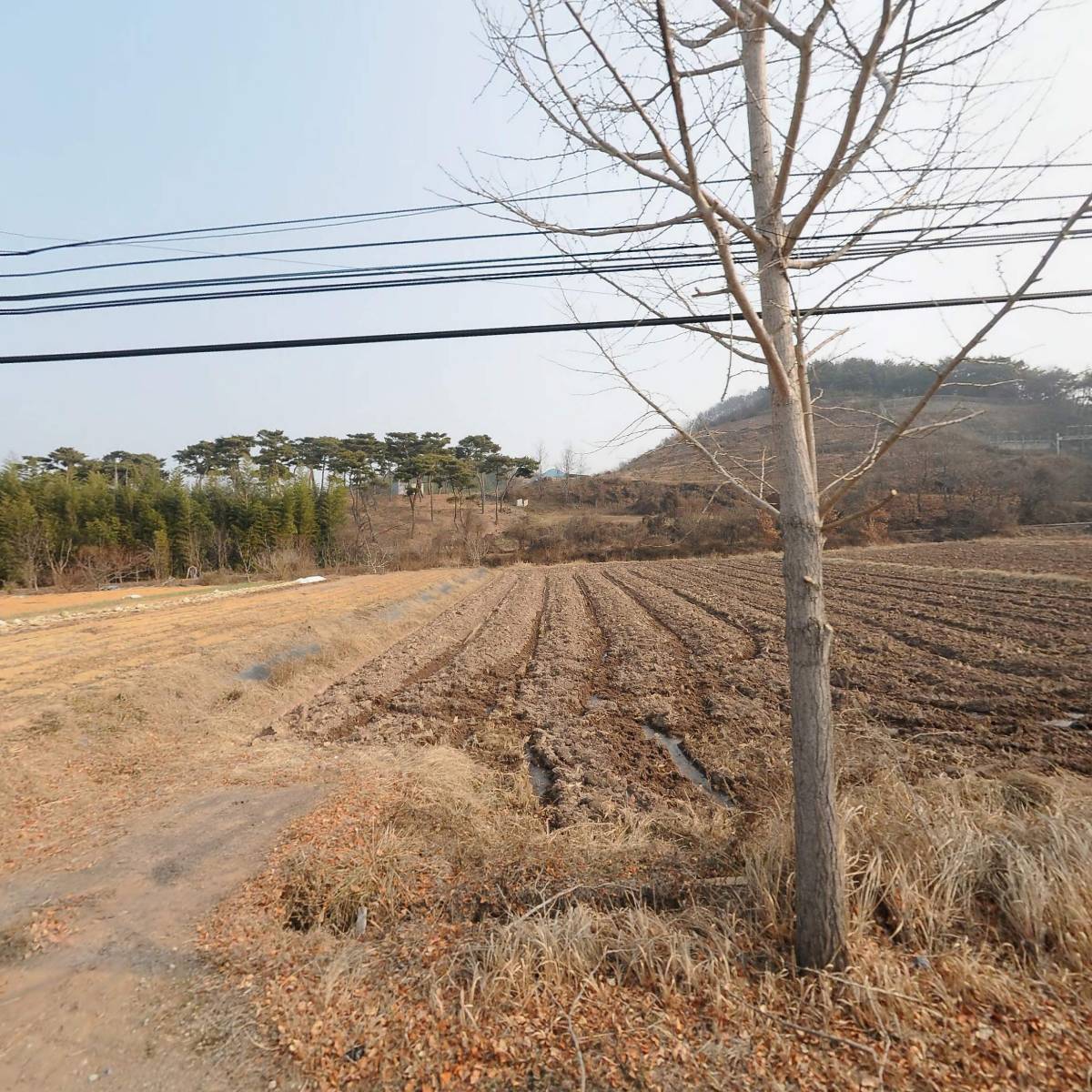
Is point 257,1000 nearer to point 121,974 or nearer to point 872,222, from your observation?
point 121,974

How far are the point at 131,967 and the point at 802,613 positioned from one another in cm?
384

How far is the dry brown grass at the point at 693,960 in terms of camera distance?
216 cm

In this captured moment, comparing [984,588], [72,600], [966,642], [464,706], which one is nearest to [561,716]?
[464,706]

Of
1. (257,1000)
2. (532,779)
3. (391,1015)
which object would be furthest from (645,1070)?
(532,779)

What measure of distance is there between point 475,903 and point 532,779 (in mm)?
3055

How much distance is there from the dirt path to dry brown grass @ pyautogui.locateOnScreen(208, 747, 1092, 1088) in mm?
256

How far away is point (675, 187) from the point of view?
243 cm

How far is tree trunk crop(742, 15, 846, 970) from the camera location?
100 inches

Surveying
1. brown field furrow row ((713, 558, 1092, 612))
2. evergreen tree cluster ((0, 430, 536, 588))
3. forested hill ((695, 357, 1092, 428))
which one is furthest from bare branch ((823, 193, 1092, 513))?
evergreen tree cluster ((0, 430, 536, 588))

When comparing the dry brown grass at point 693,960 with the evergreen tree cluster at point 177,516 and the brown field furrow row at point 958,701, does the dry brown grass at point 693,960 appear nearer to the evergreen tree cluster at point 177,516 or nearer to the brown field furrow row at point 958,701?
the brown field furrow row at point 958,701

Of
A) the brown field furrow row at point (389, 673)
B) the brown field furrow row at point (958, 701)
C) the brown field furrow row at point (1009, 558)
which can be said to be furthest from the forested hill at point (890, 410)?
the brown field furrow row at point (1009, 558)

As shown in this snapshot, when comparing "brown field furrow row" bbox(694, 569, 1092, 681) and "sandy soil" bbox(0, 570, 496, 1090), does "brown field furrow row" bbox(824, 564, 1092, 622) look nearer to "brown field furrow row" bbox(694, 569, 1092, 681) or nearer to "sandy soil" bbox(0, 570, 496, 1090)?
"brown field furrow row" bbox(694, 569, 1092, 681)

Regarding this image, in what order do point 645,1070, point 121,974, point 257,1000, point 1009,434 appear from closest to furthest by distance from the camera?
point 645,1070, point 257,1000, point 121,974, point 1009,434

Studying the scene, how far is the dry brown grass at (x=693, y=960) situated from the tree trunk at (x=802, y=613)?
0.87 ft
